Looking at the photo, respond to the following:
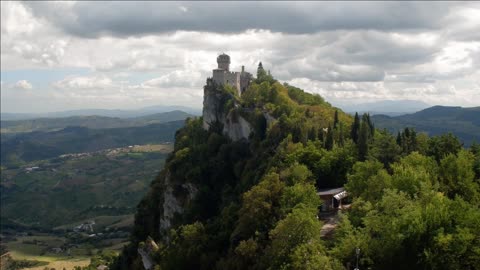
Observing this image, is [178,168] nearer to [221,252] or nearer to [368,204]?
[221,252]

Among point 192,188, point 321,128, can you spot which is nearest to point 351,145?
point 321,128

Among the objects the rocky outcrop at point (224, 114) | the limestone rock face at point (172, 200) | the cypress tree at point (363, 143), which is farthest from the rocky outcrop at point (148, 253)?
the cypress tree at point (363, 143)

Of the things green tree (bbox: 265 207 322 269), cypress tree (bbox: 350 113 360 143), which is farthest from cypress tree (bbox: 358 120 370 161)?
green tree (bbox: 265 207 322 269)

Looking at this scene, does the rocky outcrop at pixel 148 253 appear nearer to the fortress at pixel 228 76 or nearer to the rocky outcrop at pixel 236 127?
the rocky outcrop at pixel 236 127

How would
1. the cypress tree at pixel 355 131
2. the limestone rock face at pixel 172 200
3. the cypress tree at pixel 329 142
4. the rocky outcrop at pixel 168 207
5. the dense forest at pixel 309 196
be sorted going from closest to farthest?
the dense forest at pixel 309 196 < the cypress tree at pixel 329 142 < the cypress tree at pixel 355 131 < the limestone rock face at pixel 172 200 < the rocky outcrop at pixel 168 207

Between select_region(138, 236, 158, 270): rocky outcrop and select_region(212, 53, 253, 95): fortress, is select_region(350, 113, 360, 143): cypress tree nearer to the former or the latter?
select_region(138, 236, 158, 270): rocky outcrop

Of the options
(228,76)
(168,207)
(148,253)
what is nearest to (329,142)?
(148,253)

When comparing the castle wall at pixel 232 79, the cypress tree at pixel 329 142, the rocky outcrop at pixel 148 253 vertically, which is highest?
the castle wall at pixel 232 79
